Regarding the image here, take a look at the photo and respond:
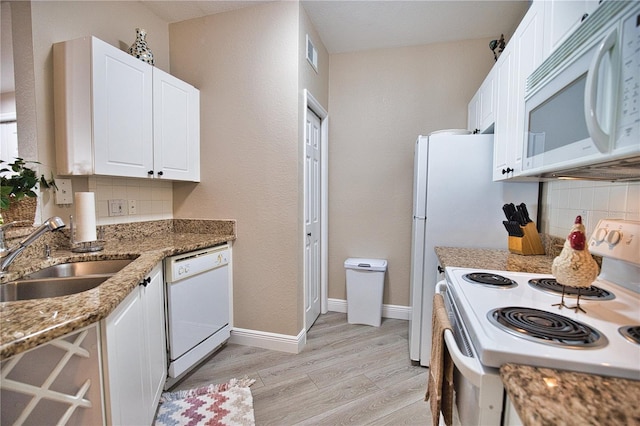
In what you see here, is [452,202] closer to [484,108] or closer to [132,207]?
[484,108]

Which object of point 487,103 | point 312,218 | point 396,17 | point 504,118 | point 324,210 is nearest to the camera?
point 504,118

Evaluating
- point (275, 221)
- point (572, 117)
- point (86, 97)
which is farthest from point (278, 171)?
point (572, 117)

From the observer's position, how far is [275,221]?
223cm

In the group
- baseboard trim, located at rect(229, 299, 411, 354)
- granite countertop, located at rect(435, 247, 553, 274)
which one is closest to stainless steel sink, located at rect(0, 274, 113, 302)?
baseboard trim, located at rect(229, 299, 411, 354)

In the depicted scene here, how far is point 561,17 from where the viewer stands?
1136mm

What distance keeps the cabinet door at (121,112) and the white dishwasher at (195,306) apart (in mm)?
713

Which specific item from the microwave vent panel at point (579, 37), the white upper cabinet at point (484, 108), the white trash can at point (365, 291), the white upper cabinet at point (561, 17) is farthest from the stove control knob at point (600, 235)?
the white trash can at point (365, 291)

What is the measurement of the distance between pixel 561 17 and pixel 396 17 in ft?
4.89

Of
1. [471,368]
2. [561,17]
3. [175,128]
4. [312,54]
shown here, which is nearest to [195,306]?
[175,128]

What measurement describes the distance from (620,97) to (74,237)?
244 cm

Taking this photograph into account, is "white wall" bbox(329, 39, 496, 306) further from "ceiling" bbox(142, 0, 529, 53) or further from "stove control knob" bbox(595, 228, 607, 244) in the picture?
"stove control knob" bbox(595, 228, 607, 244)

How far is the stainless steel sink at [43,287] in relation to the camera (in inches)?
46.2

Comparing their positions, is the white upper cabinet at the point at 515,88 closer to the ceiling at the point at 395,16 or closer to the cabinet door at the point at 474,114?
the cabinet door at the point at 474,114

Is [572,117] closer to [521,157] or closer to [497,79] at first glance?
[521,157]
